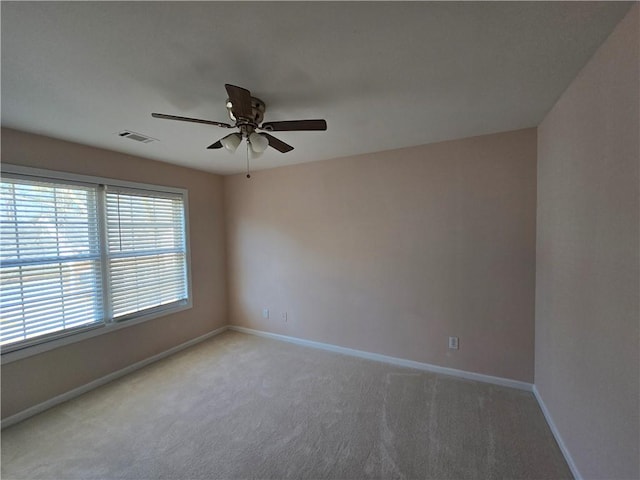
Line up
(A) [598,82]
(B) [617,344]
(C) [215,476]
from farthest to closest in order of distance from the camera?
(C) [215,476] → (A) [598,82] → (B) [617,344]

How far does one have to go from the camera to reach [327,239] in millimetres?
3527

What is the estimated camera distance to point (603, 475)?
136 centimetres

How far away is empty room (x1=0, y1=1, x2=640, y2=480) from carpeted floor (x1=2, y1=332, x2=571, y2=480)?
2cm

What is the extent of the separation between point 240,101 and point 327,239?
87.0 inches

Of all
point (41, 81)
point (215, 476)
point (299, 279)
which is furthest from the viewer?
point (299, 279)

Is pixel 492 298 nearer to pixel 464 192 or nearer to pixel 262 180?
pixel 464 192

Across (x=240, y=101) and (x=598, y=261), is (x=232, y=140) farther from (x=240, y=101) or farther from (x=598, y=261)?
(x=598, y=261)

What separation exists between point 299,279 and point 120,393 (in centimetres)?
220

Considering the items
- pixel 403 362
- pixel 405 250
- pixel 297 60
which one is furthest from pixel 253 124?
pixel 403 362

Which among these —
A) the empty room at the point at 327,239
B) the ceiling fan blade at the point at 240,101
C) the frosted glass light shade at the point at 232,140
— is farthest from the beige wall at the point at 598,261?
the frosted glass light shade at the point at 232,140

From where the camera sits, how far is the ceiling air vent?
96.2 inches

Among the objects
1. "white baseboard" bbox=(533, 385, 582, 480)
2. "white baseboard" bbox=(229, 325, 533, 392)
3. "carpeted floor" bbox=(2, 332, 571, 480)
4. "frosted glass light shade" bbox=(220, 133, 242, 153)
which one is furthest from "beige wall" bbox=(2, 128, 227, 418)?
"white baseboard" bbox=(533, 385, 582, 480)

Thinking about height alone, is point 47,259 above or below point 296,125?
below

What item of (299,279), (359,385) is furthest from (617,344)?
(299,279)
